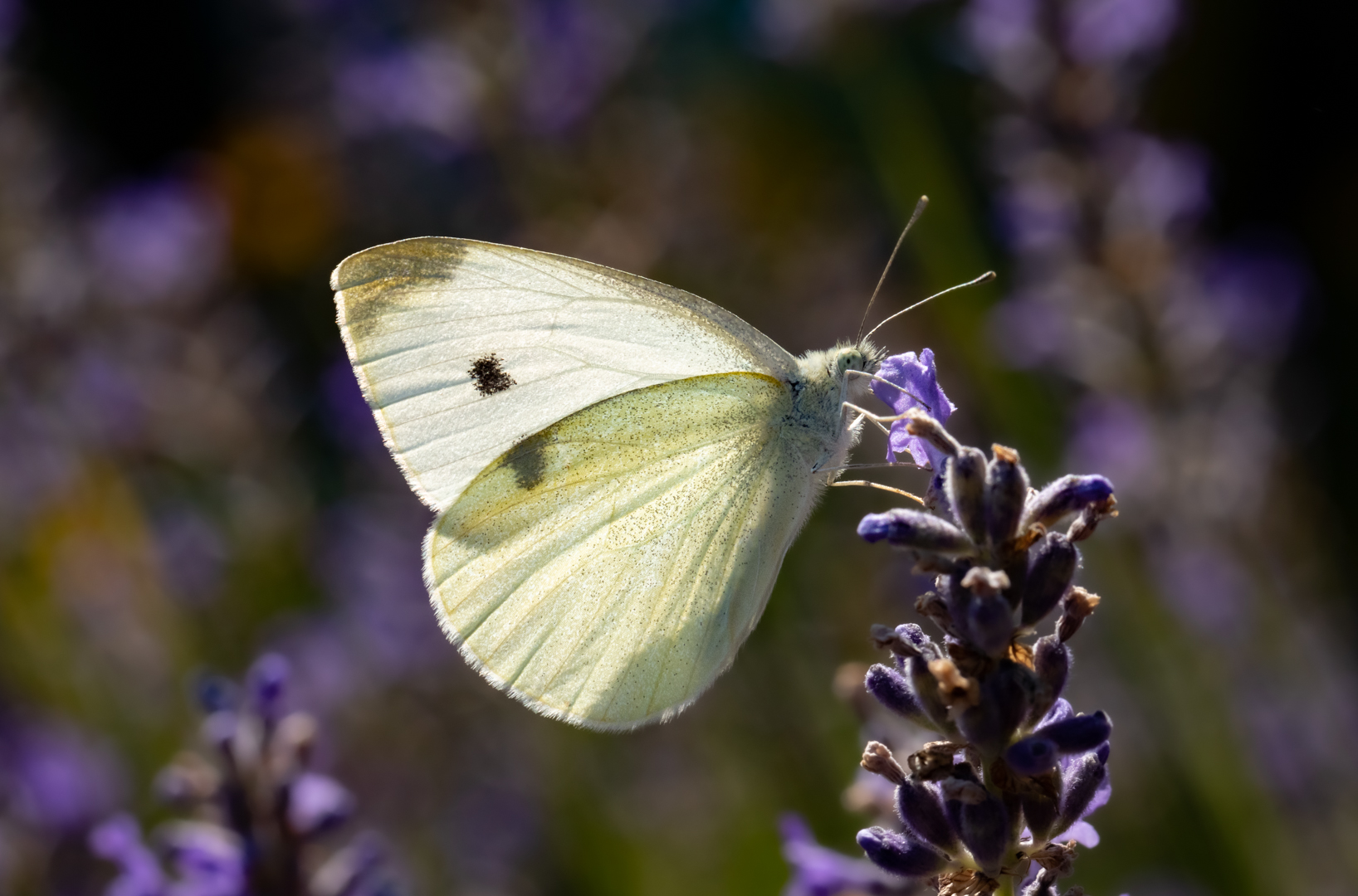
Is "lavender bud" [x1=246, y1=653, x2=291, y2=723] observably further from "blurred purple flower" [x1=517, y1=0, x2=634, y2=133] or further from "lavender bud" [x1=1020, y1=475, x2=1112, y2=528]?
"blurred purple flower" [x1=517, y1=0, x2=634, y2=133]

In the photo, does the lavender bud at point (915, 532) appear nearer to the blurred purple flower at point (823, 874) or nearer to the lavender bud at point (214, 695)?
the blurred purple flower at point (823, 874)

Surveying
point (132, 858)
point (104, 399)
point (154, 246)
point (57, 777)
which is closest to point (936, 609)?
point (132, 858)

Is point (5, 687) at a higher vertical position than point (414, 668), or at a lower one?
lower

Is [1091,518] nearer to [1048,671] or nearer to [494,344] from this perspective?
[1048,671]

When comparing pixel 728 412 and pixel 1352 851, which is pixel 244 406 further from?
pixel 1352 851

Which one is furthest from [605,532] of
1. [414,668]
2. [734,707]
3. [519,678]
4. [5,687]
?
[5,687]

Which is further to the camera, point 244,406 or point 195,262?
point 195,262
